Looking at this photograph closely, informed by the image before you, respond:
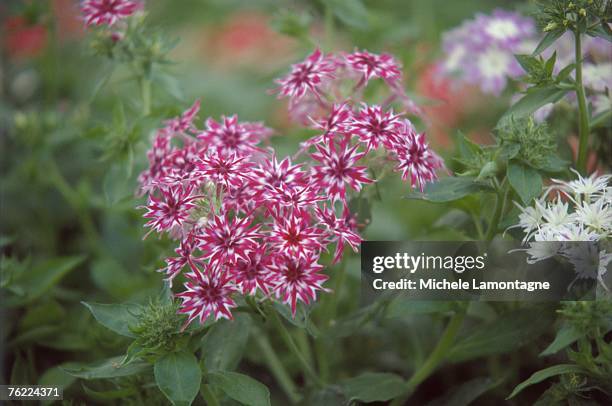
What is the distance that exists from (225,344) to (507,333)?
0.48m

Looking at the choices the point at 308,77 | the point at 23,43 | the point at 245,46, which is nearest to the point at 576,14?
the point at 308,77

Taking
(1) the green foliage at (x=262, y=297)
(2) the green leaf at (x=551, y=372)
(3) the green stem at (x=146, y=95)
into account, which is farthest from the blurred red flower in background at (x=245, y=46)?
(2) the green leaf at (x=551, y=372)

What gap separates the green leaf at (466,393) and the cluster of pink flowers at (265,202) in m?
0.37

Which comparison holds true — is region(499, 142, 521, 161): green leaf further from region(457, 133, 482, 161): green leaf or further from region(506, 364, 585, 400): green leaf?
region(506, 364, 585, 400): green leaf

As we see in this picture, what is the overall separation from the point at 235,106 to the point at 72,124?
76cm

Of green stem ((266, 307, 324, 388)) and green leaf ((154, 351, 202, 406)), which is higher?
green stem ((266, 307, 324, 388))

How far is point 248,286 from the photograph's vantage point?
0.86 metres

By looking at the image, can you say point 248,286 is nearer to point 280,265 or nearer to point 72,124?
point 280,265

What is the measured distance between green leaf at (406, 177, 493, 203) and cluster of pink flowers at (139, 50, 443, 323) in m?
0.03

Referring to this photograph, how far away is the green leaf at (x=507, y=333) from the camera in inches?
42.5

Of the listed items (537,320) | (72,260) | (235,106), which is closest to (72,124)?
(72,260)

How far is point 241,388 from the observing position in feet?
3.13

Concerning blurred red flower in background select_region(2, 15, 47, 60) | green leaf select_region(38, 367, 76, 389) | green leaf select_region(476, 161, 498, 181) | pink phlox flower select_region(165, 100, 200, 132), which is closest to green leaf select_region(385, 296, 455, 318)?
green leaf select_region(476, 161, 498, 181)

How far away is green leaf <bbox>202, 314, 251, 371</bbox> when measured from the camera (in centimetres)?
108
